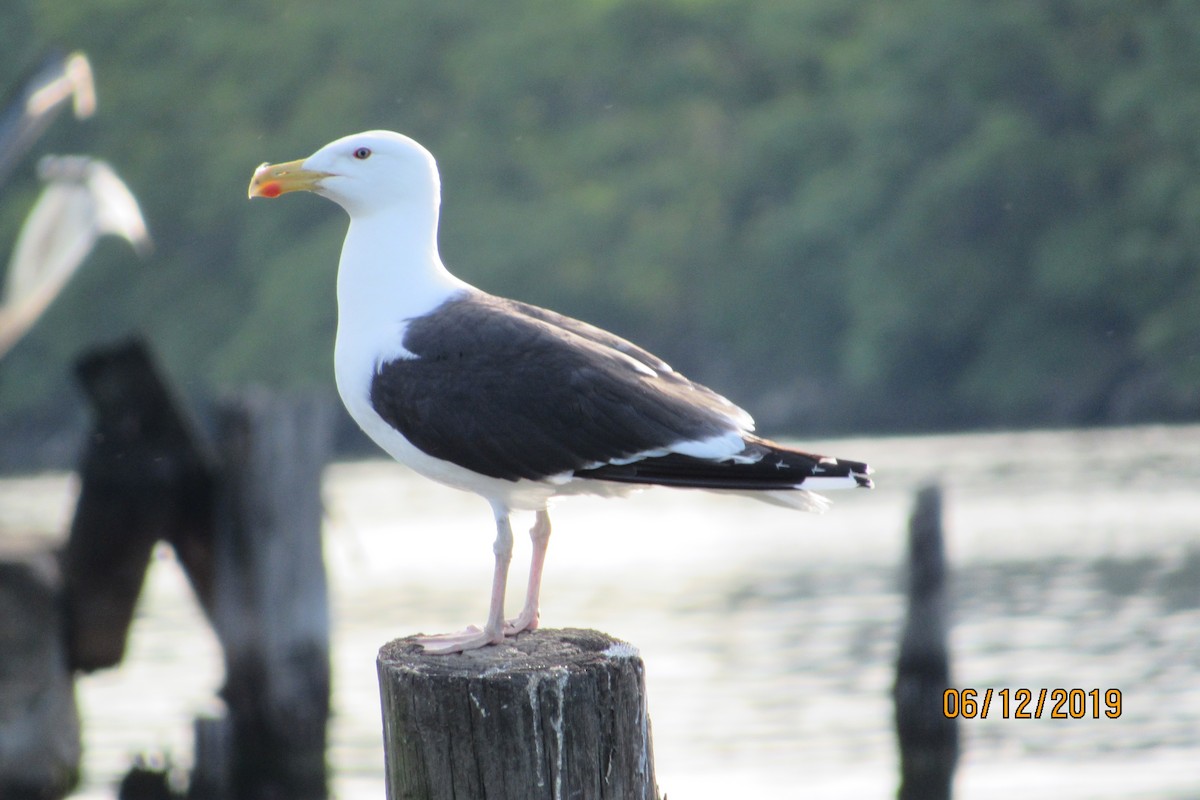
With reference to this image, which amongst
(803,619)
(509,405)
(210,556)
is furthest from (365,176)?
(803,619)

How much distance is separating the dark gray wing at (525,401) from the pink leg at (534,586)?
427mm

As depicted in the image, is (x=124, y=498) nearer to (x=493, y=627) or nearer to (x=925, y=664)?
(x=925, y=664)

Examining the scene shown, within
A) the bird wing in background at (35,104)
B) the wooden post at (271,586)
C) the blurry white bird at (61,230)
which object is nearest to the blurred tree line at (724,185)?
the wooden post at (271,586)

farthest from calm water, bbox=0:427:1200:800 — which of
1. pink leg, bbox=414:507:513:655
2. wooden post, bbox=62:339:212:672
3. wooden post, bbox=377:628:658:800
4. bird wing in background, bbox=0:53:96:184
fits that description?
wooden post, bbox=377:628:658:800

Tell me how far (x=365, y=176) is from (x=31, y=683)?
5512mm

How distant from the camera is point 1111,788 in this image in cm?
1049

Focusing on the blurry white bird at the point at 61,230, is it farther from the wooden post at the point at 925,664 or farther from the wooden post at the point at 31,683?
the wooden post at the point at 925,664

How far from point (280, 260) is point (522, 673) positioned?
161 feet

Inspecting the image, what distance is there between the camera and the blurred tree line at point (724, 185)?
140 feet

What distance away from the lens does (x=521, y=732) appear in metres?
3.74

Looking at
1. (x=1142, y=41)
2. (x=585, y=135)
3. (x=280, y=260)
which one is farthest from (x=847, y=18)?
(x=280, y=260)

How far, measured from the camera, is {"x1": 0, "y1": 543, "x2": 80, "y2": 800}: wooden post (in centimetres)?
928

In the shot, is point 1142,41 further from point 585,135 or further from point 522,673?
point 522,673

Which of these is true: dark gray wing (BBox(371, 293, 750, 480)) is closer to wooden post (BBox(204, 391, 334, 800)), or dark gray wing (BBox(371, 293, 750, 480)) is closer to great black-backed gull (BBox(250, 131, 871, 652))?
great black-backed gull (BBox(250, 131, 871, 652))
